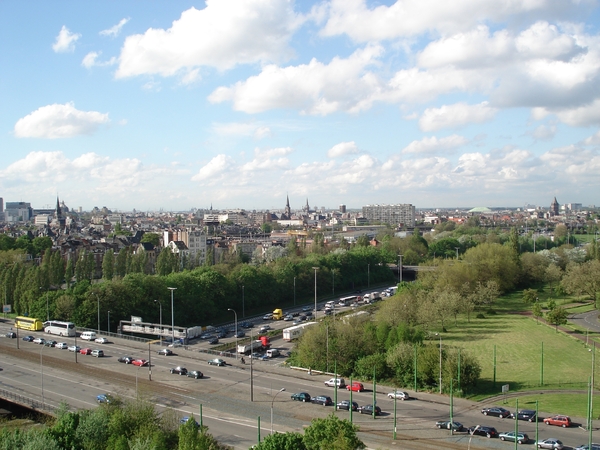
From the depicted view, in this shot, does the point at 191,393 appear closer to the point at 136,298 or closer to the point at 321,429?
the point at 321,429

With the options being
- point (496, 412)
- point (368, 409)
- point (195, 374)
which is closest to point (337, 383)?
point (368, 409)

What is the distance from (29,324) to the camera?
163 ft

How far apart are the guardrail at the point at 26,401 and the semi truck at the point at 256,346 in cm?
1605

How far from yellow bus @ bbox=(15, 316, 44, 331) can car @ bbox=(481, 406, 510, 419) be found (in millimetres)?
39328

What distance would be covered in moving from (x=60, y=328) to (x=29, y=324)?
422cm

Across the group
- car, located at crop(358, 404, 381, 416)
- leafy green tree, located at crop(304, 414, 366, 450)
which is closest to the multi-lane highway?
car, located at crop(358, 404, 381, 416)

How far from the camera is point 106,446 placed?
21.1 m

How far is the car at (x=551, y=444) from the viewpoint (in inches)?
891

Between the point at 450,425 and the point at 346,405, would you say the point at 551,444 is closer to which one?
the point at 450,425

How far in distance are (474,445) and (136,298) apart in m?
38.1

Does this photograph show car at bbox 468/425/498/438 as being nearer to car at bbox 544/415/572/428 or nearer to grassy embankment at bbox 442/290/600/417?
car at bbox 544/415/572/428

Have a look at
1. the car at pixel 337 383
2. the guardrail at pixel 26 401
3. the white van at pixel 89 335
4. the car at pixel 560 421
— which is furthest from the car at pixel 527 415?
the white van at pixel 89 335

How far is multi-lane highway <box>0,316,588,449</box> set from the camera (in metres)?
24.7

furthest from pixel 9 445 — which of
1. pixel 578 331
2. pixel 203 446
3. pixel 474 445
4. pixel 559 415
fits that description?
pixel 578 331
